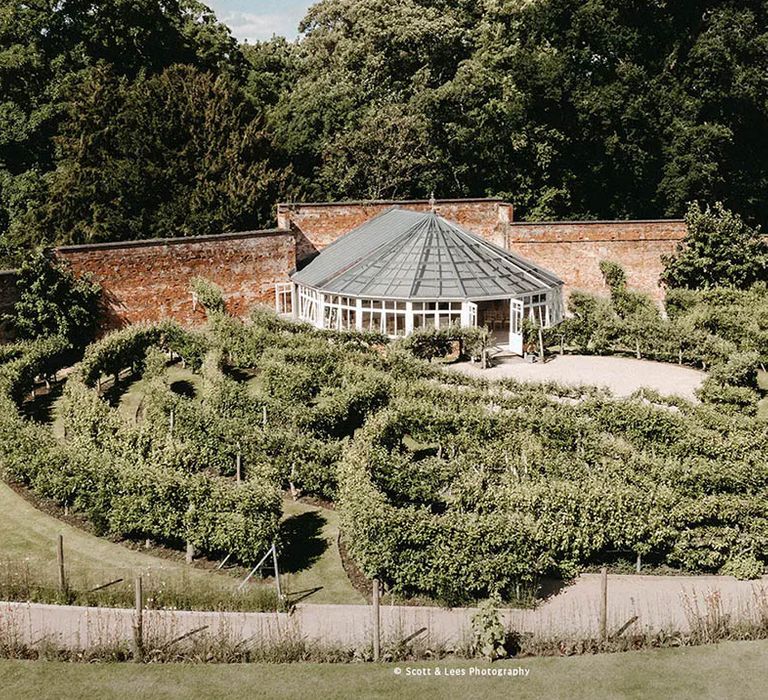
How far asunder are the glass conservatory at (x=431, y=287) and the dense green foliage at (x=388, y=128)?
300 inches

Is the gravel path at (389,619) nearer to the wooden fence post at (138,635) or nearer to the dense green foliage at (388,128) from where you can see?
the wooden fence post at (138,635)

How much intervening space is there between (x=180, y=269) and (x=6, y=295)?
21.2 ft

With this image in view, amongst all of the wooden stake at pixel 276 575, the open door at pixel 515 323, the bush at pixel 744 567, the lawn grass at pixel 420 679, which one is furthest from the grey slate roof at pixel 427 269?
the lawn grass at pixel 420 679

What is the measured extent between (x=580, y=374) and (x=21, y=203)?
2536 centimetres

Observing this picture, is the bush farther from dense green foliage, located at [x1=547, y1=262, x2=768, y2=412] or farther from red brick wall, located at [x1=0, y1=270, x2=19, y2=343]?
red brick wall, located at [x1=0, y1=270, x2=19, y2=343]

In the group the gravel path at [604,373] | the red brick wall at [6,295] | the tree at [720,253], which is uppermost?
the tree at [720,253]

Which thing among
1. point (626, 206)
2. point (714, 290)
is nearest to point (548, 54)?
point (626, 206)

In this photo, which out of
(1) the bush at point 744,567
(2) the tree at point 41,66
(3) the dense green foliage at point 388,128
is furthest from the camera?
(2) the tree at point 41,66

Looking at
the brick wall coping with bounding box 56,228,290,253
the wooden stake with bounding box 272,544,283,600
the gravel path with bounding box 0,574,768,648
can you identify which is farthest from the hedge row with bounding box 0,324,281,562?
the brick wall coping with bounding box 56,228,290,253

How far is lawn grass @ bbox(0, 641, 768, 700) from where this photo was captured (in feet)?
36.6

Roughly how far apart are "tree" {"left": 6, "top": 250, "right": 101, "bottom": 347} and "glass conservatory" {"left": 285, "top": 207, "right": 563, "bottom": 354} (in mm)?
7811

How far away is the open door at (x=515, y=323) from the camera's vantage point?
101 ft

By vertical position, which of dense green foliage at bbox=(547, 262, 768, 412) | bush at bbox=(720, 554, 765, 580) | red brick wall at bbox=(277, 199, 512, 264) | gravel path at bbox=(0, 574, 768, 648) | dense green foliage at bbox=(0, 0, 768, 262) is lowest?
gravel path at bbox=(0, 574, 768, 648)

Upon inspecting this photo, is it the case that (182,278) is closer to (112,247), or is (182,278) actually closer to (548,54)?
(112,247)
